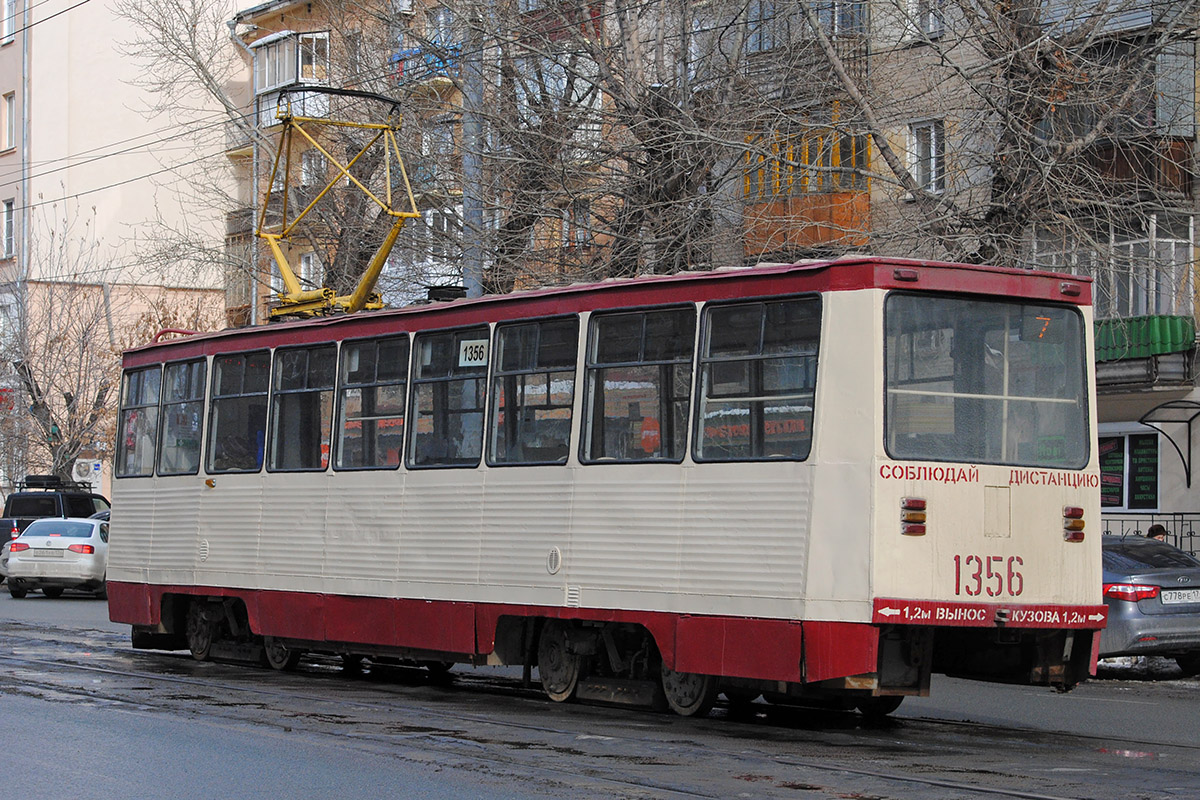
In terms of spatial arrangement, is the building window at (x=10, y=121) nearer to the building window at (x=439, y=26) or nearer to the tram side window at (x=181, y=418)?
the building window at (x=439, y=26)

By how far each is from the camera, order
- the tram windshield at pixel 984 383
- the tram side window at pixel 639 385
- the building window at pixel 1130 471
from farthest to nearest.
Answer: the building window at pixel 1130 471 < the tram side window at pixel 639 385 < the tram windshield at pixel 984 383

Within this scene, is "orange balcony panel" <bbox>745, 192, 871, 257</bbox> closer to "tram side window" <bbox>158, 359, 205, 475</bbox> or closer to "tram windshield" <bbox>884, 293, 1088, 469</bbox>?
"tram side window" <bbox>158, 359, 205, 475</bbox>

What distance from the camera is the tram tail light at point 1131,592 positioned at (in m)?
15.4

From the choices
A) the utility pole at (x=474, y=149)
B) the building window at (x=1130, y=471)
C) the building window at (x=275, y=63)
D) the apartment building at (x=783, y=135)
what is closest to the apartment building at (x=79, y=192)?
the building window at (x=275, y=63)

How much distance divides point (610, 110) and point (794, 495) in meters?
10.7

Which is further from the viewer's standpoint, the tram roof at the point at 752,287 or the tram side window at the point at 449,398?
the tram side window at the point at 449,398

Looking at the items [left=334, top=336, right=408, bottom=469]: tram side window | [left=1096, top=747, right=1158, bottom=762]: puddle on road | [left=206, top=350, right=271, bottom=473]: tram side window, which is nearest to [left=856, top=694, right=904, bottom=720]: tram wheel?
[left=1096, top=747, right=1158, bottom=762]: puddle on road

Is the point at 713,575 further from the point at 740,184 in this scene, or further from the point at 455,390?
the point at 740,184

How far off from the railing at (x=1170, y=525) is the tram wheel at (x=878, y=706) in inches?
536

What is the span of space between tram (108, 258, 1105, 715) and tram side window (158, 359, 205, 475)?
8.01ft

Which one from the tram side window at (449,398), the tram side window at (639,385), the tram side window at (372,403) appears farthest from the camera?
the tram side window at (372,403)

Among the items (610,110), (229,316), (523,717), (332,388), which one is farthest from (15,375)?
(523,717)

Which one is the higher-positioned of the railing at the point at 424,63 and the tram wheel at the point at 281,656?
the railing at the point at 424,63

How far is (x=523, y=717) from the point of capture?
11.4 meters
